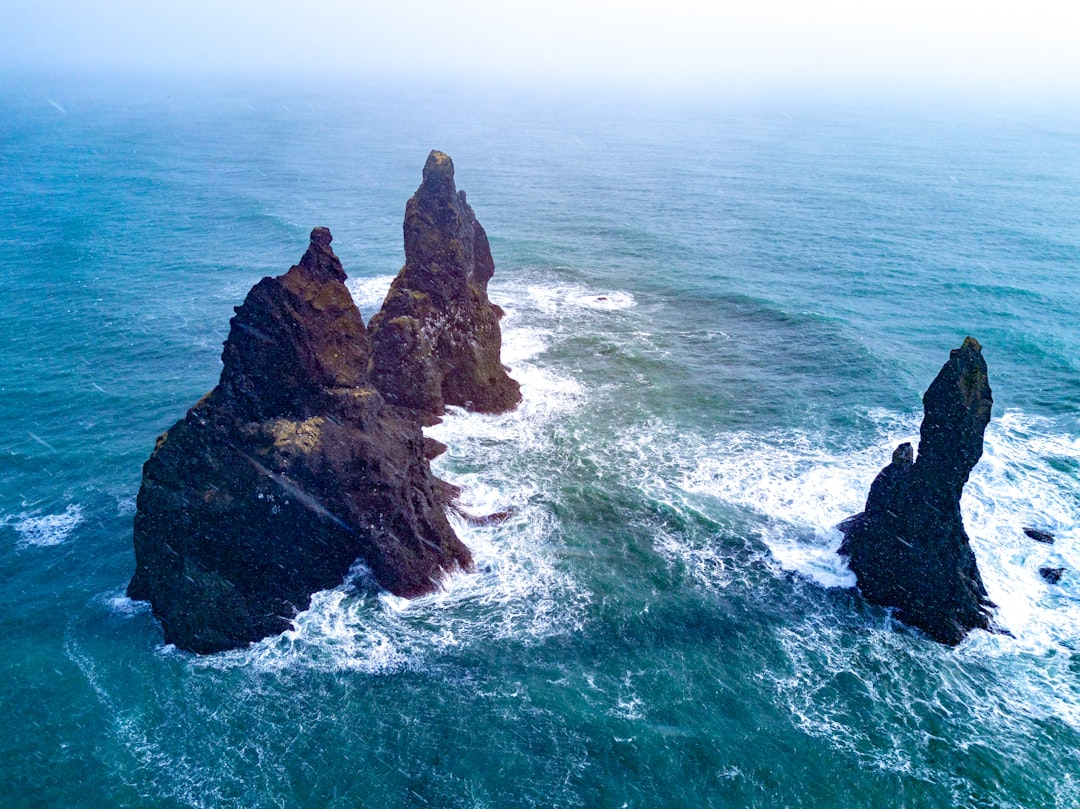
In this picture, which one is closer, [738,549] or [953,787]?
[953,787]

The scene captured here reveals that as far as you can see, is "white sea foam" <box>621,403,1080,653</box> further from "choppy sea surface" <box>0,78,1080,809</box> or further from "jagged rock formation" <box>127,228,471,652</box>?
"jagged rock formation" <box>127,228,471,652</box>

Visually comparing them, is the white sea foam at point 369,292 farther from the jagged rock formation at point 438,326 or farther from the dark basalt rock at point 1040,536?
the dark basalt rock at point 1040,536

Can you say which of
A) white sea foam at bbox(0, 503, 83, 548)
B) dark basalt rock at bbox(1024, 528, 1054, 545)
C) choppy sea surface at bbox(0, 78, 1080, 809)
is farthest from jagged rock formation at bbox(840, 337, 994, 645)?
white sea foam at bbox(0, 503, 83, 548)

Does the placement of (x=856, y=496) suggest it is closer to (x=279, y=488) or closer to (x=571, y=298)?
(x=279, y=488)

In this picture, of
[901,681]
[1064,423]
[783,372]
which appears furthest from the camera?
[783,372]

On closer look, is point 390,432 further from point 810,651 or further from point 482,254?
point 482,254

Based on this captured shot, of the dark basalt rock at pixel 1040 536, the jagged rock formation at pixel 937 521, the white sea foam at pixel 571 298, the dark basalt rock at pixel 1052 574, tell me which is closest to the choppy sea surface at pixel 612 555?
the dark basalt rock at pixel 1052 574

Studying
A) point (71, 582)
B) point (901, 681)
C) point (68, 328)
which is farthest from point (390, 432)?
point (68, 328)
